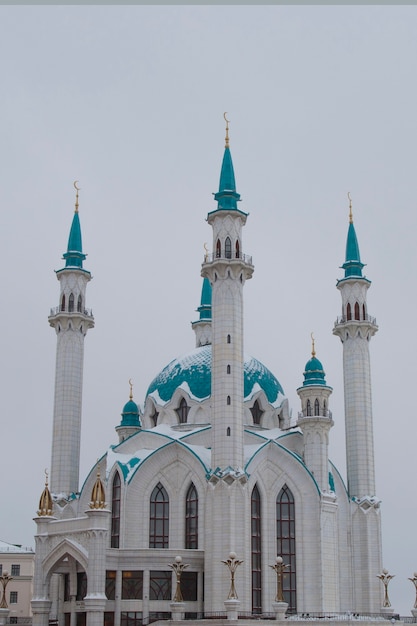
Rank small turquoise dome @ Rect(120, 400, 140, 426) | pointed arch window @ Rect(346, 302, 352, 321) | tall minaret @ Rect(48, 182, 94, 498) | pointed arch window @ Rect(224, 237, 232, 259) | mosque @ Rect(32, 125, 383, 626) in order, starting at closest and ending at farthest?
mosque @ Rect(32, 125, 383, 626) → pointed arch window @ Rect(224, 237, 232, 259) → tall minaret @ Rect(48, 182, 94, 498) → pointed arch window @ Rect(346, 302, 352, 321) → small turquoise dome @ Rect(120, 400, 140, 426)

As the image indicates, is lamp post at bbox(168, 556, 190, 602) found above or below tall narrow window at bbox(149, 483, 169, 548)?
below

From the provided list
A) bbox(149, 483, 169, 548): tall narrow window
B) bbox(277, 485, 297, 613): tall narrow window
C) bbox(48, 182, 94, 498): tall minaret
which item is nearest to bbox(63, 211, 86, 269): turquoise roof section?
bbox(48, 182, 94, 498): tall minaret

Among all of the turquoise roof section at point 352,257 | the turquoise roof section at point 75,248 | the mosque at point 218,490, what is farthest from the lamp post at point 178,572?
the turquoise roof section at point 352,257

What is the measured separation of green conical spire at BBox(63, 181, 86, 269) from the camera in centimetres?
6097

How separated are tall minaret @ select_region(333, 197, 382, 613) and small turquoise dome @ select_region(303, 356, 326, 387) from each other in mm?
3635

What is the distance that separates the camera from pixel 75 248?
202 ft

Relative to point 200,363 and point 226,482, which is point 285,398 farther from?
point 226,482

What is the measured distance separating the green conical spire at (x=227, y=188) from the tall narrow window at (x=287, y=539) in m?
16.1

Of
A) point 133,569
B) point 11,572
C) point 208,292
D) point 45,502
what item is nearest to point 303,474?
point 133,569

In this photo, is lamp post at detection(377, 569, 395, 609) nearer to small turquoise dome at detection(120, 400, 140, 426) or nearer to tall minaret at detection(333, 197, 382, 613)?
tall minaret at detection(333, 197, 382, 613)

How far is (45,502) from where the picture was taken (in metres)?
51.3

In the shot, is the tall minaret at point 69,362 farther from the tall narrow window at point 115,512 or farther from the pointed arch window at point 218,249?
the pointed arch window at point 218,249

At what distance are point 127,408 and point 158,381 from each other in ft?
12.8

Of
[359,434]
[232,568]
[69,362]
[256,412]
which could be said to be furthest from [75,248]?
[232,568]
